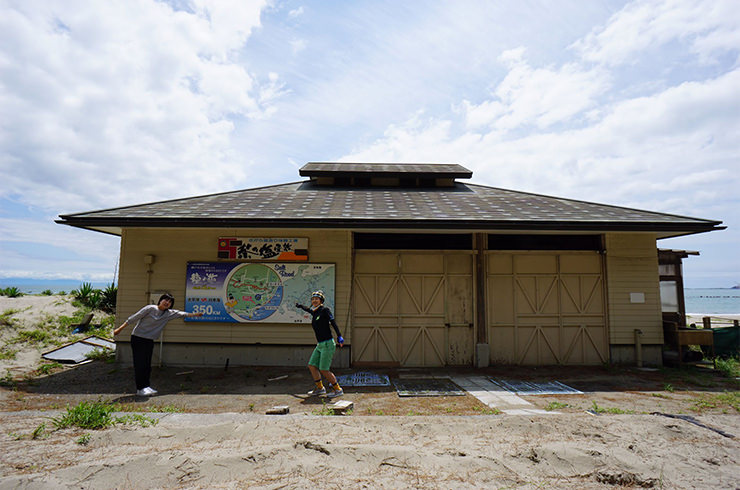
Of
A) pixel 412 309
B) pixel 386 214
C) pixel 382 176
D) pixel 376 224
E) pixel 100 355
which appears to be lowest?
pixel 100 355

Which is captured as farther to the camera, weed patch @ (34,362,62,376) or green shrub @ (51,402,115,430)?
weed patch @ (34,362,62,376)

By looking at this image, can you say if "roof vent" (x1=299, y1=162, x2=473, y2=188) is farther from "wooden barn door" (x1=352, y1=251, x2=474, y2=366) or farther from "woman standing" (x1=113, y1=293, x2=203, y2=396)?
"woman standing" (x1=113, y1=293, x2=203, y2=396)

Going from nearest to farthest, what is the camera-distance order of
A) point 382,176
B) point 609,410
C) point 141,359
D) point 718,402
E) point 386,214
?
point 609,410 < point 718,402 < point 141,359 < point 386,214 < point 382,176

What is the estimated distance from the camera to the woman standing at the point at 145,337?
6746mm

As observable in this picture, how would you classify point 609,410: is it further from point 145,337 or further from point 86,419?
point 145,337

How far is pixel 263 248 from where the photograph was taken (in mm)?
9031

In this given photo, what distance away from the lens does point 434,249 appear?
9242 mm

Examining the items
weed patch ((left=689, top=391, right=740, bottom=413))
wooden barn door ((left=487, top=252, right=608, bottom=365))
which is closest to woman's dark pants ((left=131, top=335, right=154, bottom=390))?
wooden barn door ((left=487, top=252, right=608, bottom=365))

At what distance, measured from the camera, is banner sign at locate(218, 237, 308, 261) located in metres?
8.99

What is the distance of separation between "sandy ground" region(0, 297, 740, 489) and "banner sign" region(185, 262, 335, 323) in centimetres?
225

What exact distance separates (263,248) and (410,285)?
364cm

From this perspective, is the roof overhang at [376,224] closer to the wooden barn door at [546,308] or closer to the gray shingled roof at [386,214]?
the gray shingled roof at [386,214]

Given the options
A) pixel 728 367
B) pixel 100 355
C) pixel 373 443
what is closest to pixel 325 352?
pixel 373 443

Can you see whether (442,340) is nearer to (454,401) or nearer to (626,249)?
(454,401)
